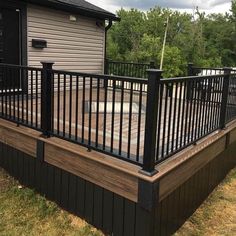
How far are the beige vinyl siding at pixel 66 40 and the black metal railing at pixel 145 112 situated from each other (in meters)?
2.24

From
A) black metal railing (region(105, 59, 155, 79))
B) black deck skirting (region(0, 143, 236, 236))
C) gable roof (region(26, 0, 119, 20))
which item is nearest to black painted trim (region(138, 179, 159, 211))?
black deck skirting (region(0, 143, 236, 236))

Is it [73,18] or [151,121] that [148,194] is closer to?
[151,121]

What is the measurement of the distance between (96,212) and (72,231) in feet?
1.05

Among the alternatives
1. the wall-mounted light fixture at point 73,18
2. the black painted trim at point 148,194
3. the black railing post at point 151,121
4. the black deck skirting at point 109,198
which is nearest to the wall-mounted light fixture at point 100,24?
the wall-mounted light fixture at point 73,18

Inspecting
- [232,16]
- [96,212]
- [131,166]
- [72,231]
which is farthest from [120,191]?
[232,16]

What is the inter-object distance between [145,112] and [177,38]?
897 inches

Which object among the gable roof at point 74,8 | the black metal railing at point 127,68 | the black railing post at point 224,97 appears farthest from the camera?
the black metal railing at point 127,68

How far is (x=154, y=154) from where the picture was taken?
2684 millimetres

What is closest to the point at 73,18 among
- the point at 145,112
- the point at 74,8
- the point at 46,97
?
the point at 74,8

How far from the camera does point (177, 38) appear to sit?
81.7ft

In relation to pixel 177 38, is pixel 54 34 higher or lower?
lower

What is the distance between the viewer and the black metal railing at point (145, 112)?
8.77 feet

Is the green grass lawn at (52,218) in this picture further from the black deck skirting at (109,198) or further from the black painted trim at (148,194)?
the black painted trim at (148,194)

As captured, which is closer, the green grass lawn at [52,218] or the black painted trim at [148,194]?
the black painted trim at [148,194]
